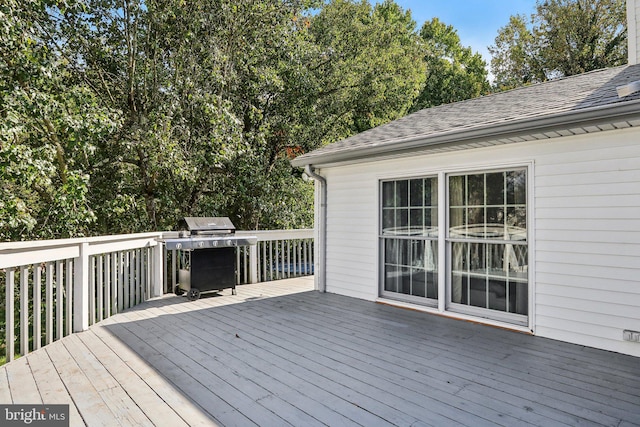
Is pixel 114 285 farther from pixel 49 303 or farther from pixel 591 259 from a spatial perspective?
pixel 591 259

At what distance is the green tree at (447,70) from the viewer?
63.3ft

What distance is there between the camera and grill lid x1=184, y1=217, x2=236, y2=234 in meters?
5.66

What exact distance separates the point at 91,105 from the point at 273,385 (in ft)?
17.4

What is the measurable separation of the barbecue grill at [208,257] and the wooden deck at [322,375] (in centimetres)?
112

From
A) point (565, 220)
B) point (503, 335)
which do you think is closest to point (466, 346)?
point (503, 335)

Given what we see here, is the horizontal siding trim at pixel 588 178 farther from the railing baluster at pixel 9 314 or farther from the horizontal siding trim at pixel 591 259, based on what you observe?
the railing baluster at pixel 9 314

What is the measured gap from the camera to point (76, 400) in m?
2.64

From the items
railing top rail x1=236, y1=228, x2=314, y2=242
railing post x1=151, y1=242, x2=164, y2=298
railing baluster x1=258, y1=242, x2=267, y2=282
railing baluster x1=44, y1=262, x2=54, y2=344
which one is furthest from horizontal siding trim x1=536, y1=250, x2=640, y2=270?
railing post x1=151, y1=242, x2=164, y2=298

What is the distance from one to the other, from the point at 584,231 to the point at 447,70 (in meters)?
18.1

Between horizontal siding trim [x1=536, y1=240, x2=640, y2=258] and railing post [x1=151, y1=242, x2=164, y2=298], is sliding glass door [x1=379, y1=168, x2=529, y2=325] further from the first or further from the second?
railing post [x1=151, y1=242, x2=164, y2=298]

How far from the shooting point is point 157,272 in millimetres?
5828

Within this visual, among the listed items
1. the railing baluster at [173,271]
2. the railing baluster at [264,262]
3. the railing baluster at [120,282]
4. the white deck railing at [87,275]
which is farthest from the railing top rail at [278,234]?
the railing baluster at [120,282]

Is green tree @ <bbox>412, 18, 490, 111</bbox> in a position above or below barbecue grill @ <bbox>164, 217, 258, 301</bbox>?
above

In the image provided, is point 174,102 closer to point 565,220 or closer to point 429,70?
point 565,220
